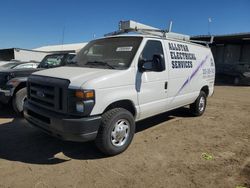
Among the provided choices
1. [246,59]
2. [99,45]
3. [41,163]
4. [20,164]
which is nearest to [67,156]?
[41,163]

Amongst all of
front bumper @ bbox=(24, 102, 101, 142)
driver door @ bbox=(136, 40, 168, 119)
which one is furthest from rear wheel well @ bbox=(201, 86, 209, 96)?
front bumper @ bbox=(24, 102, 101, 142)

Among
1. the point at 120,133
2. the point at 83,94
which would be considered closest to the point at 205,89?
the point at 120,133

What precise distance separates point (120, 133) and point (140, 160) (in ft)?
1.92

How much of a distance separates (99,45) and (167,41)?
1547 mm

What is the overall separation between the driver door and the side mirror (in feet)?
0.26

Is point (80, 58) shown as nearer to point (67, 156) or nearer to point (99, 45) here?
point (99, 45)

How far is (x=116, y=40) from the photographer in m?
5.25

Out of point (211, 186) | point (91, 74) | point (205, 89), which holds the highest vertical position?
point (91, 74)

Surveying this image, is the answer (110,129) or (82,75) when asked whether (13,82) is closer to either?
(82,75)

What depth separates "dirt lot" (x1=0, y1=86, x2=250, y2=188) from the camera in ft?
11.9

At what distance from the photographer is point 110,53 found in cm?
500

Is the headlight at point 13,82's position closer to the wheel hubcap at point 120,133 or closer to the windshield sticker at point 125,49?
the windshield sticker at point 125,49

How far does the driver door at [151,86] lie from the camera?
4.82 meters

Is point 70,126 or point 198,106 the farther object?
point 198,106
